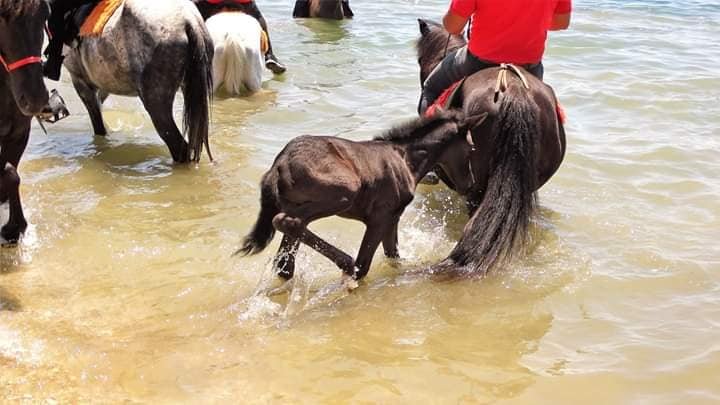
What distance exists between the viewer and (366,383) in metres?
3.36

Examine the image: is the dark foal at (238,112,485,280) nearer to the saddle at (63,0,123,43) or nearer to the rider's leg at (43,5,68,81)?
the saddle at (63,0,123,43)

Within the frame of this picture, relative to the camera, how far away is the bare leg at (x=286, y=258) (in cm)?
424

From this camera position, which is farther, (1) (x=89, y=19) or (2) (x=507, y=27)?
(1) (x=89, y=19)

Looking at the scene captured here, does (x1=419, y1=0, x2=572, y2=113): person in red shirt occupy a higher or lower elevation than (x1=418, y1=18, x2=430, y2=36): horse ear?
higher

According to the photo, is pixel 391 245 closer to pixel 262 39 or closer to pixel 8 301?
pixel 8 301

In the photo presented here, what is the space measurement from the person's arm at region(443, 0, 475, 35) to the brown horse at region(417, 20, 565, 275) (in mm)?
581

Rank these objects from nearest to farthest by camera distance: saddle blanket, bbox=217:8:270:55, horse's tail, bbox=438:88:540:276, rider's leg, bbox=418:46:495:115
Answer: horse's tail, bbox=438:88:540:276, rider's leg, bbox=418:46:495:115, saddle blanket, bbox=217:8:270:55

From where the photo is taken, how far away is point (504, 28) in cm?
517

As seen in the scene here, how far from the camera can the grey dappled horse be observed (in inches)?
244

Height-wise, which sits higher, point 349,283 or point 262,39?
point 262,39

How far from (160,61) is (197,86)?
1.21 ft

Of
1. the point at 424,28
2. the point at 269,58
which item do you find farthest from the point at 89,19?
the point at 269,58

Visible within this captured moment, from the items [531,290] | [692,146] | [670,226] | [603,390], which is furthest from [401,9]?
[603,390]

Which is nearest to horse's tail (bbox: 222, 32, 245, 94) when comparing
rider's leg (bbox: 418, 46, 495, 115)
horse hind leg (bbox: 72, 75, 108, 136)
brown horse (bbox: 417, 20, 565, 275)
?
horse hind leg (bbox: 72, 75, 108, 136)
